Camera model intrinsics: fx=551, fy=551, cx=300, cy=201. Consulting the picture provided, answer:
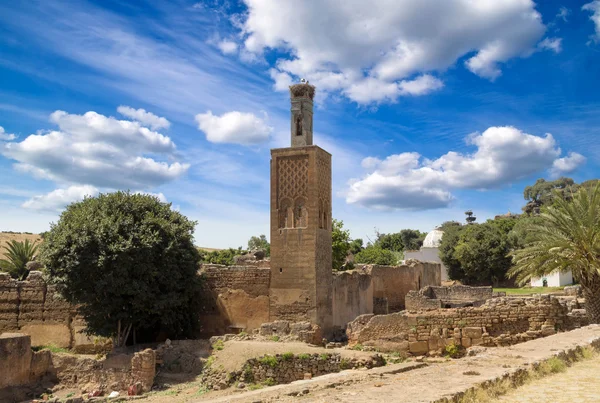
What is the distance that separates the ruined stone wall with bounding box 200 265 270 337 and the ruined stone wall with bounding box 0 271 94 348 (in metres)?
4.49

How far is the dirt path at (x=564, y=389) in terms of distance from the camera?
247 inches

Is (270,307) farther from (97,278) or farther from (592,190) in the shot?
(592,190)

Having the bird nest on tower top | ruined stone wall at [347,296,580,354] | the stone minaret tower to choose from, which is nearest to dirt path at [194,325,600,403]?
ruined stone wall at [347,296,580,354]

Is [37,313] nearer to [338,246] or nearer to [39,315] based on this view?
[39,315]

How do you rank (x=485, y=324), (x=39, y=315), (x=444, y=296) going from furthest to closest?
(x=444, y=296) < (x=39, y=315) < (x=485, y=324)

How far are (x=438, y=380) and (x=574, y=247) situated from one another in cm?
876

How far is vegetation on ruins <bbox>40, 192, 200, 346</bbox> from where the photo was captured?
16.9 m

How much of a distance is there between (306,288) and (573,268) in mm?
8195

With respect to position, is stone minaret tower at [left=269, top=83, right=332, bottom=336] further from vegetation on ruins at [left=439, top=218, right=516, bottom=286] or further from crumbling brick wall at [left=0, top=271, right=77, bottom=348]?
vegetation on ruins at [left=439, top=218, right=516, bottom=286]

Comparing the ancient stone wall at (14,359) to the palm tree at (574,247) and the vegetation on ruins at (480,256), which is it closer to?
the palm tree at (574,247)

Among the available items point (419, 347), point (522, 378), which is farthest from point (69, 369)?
point (522, 378)

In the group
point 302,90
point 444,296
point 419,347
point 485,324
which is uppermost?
point 302,90

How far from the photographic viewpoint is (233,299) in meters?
19.8

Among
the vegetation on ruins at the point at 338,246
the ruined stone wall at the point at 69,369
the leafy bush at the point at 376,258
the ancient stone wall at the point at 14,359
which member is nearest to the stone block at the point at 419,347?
the ruined stone wall at the point at 69,369
